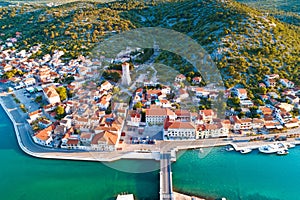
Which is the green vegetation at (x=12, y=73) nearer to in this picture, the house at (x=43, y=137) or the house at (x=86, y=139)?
the house at (x=43, y=137)

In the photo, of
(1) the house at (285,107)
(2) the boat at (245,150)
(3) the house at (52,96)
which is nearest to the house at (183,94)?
(2) the boat at (245,150)

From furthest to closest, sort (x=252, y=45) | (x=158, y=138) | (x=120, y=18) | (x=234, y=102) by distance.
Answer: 1. (x=120, y=18)
2. (x=252, y=45)
3. (x=234, y=102)
4. (x=158, y=138)

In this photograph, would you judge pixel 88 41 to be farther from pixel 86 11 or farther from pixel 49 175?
pixel 49 175

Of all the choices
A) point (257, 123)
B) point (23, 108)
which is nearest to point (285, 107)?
point (257, 123)

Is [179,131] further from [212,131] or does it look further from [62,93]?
[62,93]

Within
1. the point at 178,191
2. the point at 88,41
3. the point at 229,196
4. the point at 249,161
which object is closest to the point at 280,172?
the point at 249,161

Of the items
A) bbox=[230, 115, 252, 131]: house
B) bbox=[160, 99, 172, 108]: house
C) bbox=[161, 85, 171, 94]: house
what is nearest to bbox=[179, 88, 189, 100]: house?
bbox=[161, 85, 171, 94]: house
